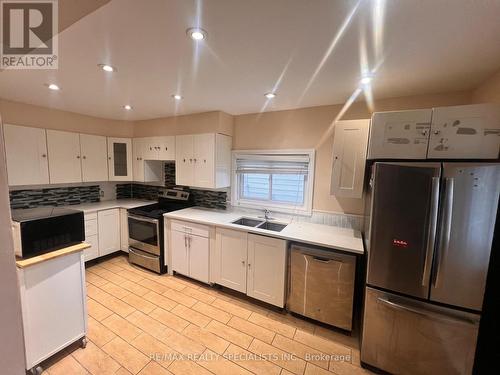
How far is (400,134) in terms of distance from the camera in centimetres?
174

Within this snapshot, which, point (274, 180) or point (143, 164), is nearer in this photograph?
point (274, 180)

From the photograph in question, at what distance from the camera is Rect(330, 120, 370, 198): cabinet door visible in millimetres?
2125

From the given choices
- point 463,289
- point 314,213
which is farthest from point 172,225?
point 463,289

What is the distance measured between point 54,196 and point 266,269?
3.35 meters

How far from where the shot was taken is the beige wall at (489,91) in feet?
5.48

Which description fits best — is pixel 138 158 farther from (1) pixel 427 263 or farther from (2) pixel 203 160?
(1) pixel 427 263

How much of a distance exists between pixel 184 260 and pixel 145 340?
105 cm

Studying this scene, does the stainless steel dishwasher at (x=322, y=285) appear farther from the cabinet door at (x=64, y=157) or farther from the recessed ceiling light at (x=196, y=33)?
the cabinet door at (x=64, y=157)

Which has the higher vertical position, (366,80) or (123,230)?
(366,80)

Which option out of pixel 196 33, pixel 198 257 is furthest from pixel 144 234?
pixel 196 33

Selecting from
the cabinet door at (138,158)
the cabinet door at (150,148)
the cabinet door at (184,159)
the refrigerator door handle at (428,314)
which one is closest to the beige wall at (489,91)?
the refrigerator door handle at (428,314)

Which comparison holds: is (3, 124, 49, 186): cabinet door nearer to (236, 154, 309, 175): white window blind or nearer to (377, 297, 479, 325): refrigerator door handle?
(236, 154, 309, 175): white window blind

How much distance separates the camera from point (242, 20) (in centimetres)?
116

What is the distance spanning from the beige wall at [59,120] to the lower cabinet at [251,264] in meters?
2.75
